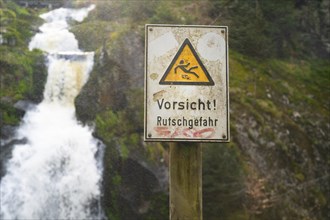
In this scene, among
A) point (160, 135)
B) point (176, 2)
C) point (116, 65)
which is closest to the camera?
point (160, 135)

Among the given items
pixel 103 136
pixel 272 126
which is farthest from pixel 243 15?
pixel 103 136

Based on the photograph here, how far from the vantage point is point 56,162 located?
421 inches

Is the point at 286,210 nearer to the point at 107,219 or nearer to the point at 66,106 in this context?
the point at 107,219

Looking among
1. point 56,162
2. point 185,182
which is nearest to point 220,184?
point 56,162

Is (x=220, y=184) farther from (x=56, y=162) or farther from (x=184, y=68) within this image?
(x=184, y=68)

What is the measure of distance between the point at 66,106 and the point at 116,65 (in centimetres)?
214

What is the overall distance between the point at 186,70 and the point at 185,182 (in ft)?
1.34

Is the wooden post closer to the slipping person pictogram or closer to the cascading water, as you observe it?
the slipping person pictogram

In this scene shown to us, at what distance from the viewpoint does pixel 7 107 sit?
1203cm

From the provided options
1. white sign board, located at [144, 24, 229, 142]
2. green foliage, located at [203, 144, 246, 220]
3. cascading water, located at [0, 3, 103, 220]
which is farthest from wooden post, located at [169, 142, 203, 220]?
cascading water, located at [0, 3, 103, 220]

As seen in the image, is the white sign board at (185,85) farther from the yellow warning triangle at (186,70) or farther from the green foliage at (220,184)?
the green foliage at (220,184)

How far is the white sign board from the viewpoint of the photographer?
138 centimetres

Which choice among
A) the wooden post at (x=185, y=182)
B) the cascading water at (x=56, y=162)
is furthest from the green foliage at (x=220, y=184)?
the wooden post at (x=185, y=182)

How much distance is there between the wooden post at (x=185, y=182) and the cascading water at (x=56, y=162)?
9.27 meters
